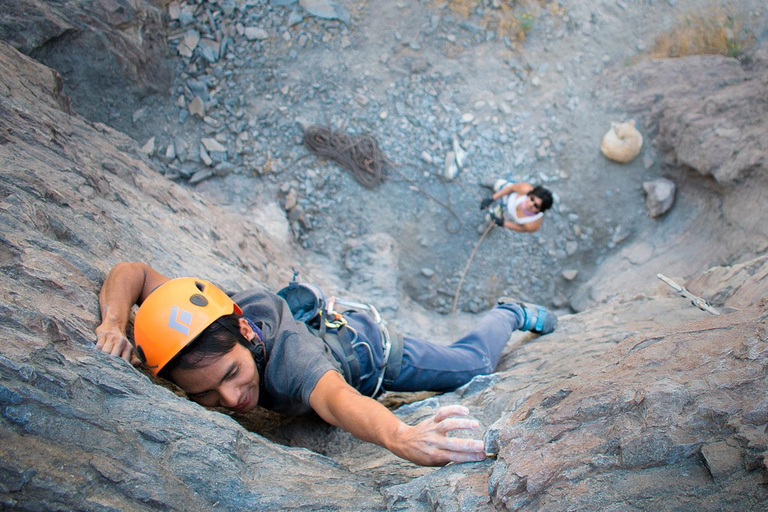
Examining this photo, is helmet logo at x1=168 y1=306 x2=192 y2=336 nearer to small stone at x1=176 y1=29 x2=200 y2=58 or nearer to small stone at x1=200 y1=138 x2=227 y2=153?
small stone at x1=200 y1=138 x2=227 y2=153

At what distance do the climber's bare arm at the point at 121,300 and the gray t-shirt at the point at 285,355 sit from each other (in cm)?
48

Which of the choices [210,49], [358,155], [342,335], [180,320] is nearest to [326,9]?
[210,49]

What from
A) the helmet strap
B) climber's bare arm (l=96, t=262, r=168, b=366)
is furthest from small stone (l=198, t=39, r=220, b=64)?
the helmet strap

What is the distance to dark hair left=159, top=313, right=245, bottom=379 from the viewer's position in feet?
8.01

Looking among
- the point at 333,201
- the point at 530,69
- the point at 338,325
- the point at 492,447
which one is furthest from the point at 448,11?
the point at 492,447

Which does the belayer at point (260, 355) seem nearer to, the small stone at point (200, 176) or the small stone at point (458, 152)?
the small stone at point (200, 176)

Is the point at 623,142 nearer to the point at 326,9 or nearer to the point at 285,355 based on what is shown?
the point at 326,9

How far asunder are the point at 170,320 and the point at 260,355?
51 centimetres

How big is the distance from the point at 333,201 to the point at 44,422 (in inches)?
192

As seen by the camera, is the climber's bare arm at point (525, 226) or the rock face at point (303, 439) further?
the climber's bare arm at point (525, 226)

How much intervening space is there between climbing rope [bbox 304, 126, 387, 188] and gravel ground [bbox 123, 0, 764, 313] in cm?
12

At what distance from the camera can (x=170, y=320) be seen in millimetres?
2387

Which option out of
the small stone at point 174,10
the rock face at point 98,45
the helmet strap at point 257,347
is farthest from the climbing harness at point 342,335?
the small stone at point 174,10

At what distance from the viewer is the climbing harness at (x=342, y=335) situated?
305 cm
